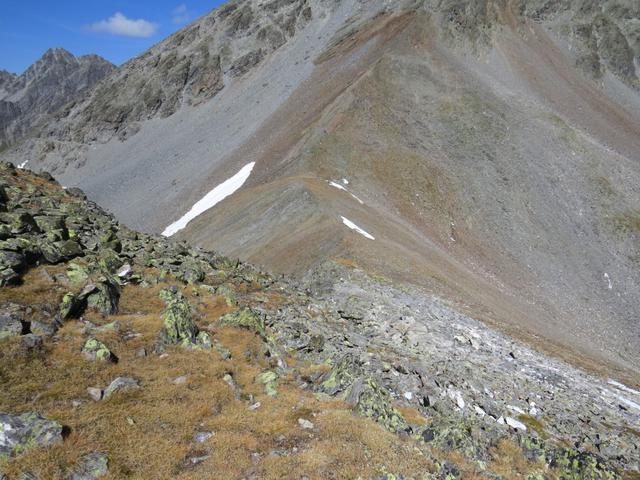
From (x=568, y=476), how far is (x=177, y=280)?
17476 millimetres

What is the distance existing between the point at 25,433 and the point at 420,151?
5858cm

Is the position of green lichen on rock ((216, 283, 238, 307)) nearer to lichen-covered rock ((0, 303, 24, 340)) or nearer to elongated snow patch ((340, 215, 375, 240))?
lichen-covered rock ((0, 303, 24, 340))

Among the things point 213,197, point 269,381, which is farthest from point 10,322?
point 213,197

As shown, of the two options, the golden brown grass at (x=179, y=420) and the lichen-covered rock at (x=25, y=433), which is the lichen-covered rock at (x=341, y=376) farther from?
the lichen-covered rock at (x=25, y=433)

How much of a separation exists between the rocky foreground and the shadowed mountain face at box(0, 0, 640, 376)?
847 cm

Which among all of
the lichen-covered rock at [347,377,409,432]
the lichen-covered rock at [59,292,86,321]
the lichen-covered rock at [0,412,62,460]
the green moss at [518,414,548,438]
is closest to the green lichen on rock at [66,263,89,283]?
the lichen-covered rock at [59,292,86,321]

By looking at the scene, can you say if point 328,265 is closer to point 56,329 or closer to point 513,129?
point 56,329

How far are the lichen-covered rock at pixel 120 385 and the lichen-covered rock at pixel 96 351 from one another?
1.26 meters

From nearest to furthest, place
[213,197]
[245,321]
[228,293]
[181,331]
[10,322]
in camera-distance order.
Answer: [10,322]
[181,331]
[245,321]
[228,293]
[213,197]

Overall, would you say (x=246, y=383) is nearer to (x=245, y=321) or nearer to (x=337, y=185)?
(x=245, y=321)

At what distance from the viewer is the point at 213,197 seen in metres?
65.9

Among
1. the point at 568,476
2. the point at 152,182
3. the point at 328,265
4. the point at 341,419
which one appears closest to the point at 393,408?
the point at 341,419

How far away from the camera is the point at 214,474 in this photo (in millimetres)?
11055

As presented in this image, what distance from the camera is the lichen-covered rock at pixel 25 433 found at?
1060cm
